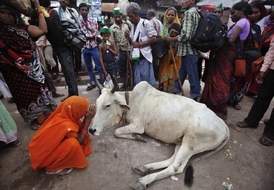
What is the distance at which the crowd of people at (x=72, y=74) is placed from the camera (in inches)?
90.8

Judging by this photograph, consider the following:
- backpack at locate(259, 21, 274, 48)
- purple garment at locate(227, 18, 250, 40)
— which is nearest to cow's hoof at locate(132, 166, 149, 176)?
purple garment at locate(227, 18, 250, 40)

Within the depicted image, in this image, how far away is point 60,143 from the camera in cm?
223

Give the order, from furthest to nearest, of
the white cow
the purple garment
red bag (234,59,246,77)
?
red bag (234,59,246,77) < the purple garment < the white cow

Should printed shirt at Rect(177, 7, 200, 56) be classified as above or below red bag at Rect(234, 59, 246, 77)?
above

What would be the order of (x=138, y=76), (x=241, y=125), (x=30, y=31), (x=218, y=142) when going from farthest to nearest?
1. (x=138, y=76)
2. (x=241, y=125)
3. (x=30, y=31)
4. (x=218, y=142)

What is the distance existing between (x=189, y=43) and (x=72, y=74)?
8.85 ft

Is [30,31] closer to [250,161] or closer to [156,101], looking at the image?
[156,101]

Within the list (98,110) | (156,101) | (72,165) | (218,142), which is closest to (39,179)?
(72,165)

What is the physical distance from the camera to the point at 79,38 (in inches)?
145

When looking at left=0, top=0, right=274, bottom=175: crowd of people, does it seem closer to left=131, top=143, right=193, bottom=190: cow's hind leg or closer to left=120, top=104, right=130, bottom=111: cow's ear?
left=120, top=104, right=130, bottom=111: cow's ear

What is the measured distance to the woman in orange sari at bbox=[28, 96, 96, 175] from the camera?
2193 mm

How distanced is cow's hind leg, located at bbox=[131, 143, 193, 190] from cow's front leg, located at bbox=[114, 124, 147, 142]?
0.72 m

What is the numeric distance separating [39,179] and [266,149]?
11.8 ft

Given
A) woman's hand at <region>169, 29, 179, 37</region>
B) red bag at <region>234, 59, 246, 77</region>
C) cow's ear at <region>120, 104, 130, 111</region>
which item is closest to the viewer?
cow's ear at <region>120, 104, 130, 111</region>
